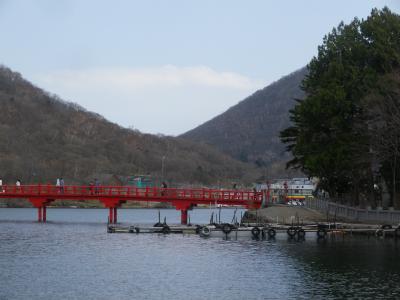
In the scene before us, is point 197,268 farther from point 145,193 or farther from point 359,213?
point 145,193

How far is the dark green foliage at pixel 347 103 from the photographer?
68.7 m

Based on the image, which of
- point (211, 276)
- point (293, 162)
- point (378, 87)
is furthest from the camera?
point (293, 162)

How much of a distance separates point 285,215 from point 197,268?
31.5 metres

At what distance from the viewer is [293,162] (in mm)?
79750

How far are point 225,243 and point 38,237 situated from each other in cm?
1840

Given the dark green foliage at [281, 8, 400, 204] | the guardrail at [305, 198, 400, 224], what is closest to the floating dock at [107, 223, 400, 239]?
the guardrail at [305, 198, 400, 224]

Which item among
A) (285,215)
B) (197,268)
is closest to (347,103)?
(285,215)

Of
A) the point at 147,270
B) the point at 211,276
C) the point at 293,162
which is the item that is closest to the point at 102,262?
the point at 147,270

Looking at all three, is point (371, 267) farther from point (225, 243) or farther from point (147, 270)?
point (225, 243)

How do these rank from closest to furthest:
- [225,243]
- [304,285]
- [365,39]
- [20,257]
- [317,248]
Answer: [304,285], [20,257], [317,248], [225,243], [365,39]

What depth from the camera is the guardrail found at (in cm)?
6656

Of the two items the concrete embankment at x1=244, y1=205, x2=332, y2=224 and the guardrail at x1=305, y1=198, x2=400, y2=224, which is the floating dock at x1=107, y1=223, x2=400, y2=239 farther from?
the concrete embankment at x1=244, y1=205, x2=332, y2=224

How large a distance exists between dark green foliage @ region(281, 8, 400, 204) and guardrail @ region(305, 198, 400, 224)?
218cm

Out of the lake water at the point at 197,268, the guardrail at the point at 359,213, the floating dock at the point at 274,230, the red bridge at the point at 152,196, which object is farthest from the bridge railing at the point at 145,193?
the lake water at the point at 197,268
